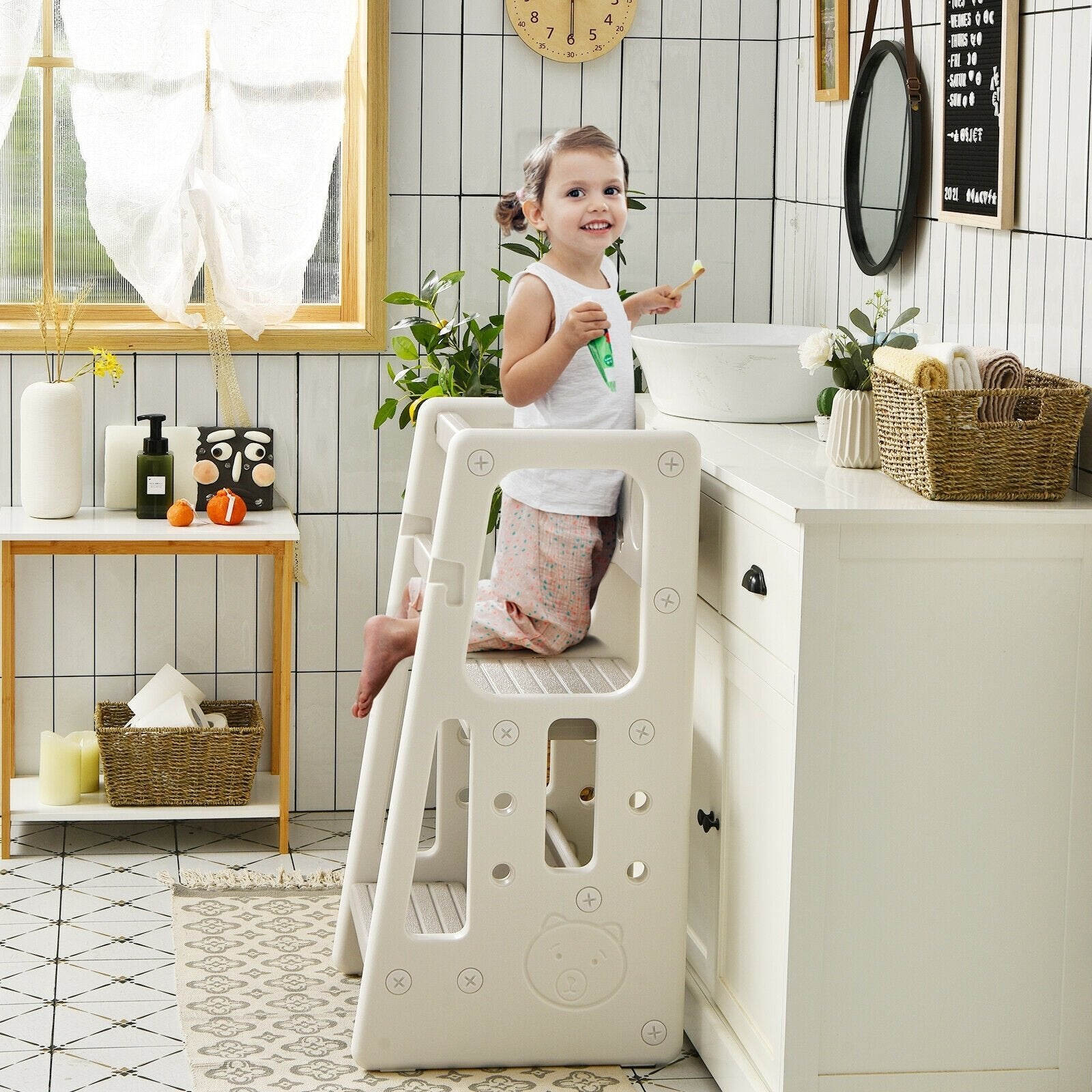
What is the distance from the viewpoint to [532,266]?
2.55 metres

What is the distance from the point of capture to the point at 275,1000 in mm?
2631

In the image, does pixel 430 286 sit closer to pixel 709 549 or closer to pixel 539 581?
pixel 539 581

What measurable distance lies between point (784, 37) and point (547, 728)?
1827 millimetres

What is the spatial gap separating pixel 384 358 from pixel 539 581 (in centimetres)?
113

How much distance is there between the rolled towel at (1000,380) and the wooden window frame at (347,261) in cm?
162

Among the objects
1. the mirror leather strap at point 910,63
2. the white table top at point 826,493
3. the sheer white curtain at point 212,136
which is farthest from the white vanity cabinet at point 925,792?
the sheer white curtain at point 212,136

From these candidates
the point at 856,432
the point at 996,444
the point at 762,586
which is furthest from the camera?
the point at 856,432

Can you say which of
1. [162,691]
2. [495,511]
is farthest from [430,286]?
[162,691]

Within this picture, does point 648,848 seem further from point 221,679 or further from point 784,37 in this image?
point 784,37

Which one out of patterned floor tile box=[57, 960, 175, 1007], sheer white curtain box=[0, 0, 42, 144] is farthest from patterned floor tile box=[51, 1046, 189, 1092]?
sheer white curtain box=[0, 0, 42, 144]

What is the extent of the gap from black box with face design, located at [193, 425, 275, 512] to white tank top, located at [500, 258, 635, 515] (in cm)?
100

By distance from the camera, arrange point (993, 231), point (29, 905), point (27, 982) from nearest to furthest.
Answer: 1. point (993, 231)
2. point (27, 982)
3. point (29, 905)

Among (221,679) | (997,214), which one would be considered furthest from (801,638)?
(221,679)

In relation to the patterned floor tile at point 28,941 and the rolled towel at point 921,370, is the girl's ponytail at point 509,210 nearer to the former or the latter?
the rolled towel at point 921,370
